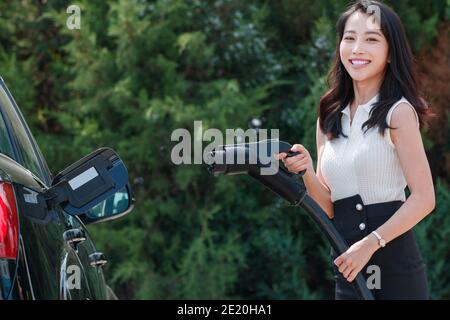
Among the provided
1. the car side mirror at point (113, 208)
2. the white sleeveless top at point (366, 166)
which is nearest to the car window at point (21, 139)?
the car side mirror at point (113, 208)

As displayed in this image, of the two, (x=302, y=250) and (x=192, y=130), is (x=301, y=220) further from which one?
(x=192, y=130)

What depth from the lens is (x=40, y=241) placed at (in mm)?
2457

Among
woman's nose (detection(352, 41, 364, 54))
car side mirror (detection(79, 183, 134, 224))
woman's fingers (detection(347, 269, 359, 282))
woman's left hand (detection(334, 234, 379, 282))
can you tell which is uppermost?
woman's nose (detection(352, 41, 364, 54))

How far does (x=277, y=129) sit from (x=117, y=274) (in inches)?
59.1

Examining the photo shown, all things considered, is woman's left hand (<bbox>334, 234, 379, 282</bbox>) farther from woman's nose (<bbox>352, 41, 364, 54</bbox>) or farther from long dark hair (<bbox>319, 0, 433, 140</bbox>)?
woman's nose (<bbox>352, 41, 364, 54</bbox>)

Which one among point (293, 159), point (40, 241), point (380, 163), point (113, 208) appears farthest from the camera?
point (113, 208)

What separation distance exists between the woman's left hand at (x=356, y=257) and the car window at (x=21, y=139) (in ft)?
3.28

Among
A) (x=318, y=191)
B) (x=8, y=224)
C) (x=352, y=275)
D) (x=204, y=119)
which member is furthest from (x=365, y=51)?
(x=204, y=119)

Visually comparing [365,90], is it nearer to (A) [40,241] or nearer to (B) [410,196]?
(B) [410,196]

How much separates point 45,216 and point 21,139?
75cm

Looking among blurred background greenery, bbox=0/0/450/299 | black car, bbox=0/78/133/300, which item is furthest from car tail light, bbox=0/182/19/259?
blurred background greenery, bbox=0/0/450/299

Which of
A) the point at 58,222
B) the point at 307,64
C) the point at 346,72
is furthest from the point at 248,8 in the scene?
the point at 58,222

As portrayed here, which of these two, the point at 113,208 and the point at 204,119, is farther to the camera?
the point at 204,119

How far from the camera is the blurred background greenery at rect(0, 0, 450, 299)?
677cm
